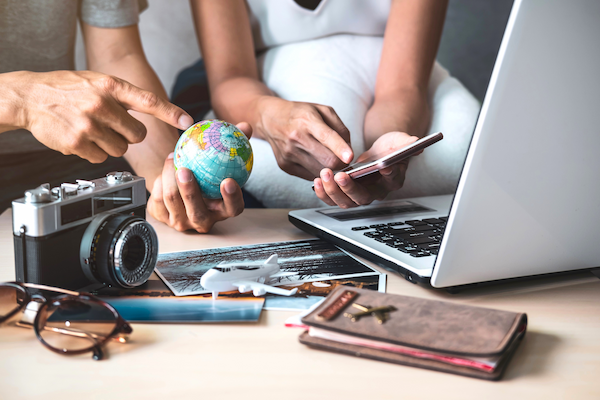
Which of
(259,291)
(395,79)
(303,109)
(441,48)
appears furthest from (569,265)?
(441,48)

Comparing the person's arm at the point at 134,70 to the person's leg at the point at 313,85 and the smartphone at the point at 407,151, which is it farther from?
the smartphone at the point at 407,151

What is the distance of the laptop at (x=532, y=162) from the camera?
1.59 feet

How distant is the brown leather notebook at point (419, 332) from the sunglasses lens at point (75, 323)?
214mm

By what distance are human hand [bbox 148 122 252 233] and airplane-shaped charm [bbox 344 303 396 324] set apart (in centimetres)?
38

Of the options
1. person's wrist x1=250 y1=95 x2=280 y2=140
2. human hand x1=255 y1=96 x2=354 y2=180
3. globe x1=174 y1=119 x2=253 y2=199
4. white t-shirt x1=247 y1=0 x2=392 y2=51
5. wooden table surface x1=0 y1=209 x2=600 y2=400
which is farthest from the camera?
white t-shirt x1=247 y1=0 x2=392 y2=51

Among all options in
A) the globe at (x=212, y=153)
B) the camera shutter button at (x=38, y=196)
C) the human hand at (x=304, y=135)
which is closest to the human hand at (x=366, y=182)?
the human hand at (x=304, y=135)

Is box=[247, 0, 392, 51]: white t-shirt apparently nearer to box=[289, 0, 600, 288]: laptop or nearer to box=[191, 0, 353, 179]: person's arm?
box=[191, 0, 353, 179]: person's arm

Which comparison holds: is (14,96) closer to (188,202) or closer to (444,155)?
(188,202)

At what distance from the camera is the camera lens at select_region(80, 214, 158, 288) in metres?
0.59

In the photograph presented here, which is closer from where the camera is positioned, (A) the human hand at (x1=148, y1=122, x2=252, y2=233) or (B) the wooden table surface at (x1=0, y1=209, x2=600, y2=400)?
(B) the wooden table surface at (x1=0, y1=209, x2=600, y2=400)

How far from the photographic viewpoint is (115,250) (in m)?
0.58

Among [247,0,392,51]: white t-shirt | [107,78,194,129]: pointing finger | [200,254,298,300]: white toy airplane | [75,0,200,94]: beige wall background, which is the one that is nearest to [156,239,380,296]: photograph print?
[200,254,298,300]: white toy airplane

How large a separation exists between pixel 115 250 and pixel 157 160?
681 millimetres

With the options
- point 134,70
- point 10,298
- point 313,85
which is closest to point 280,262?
point 10,298
